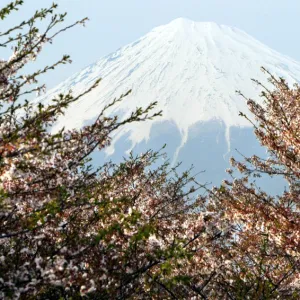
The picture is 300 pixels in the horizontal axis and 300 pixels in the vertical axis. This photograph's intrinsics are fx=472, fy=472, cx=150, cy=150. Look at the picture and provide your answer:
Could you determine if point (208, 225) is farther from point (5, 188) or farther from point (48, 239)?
point (5, 188)

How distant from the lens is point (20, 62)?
586cm

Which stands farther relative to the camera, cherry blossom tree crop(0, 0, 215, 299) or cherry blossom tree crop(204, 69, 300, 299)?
cherry blossom tree crop(204, 69, 300, 299)

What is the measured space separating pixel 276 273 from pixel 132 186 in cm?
442

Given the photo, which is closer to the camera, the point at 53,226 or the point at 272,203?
the point at 53,226

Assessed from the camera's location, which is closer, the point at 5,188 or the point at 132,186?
the point at 5,188

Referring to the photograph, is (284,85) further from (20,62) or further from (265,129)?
(20,62)

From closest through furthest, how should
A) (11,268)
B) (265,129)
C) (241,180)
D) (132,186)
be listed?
(11,268)
(265,129)
(241,180)
(132,186)

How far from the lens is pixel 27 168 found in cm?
430

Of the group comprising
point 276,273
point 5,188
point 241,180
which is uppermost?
point 241,180

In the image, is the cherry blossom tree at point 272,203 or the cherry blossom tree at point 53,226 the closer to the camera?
the cherry blossom tree at point 53,226

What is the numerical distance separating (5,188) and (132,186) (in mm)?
6839

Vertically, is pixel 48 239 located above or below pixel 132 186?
below

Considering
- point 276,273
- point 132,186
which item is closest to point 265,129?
point 276,273

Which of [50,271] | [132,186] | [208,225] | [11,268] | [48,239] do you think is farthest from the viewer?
[132,186]
